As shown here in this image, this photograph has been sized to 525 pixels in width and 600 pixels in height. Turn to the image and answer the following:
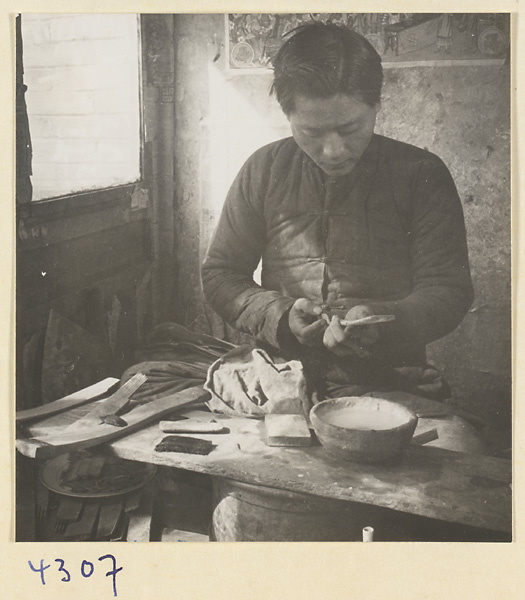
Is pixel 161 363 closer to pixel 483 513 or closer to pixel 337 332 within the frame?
pixel 337 332

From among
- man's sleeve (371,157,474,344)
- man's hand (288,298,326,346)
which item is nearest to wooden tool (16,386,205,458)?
man's hand (288,298,326,346)

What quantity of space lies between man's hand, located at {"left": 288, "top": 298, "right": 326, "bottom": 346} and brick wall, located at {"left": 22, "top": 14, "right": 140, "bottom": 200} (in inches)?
31.9

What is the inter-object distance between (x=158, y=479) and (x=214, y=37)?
4.80 ft

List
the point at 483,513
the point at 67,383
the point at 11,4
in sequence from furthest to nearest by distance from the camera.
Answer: the point at 67,383 → the point at 11,4 → the point at 483,513

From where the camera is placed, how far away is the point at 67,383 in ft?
7.38

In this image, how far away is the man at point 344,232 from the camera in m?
2.16

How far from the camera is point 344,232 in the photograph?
7.29ft

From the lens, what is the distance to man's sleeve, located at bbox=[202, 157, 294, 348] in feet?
7.45

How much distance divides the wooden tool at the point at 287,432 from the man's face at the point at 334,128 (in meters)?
0.84

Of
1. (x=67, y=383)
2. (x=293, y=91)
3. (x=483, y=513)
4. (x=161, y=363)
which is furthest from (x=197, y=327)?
(x=483, y=513)

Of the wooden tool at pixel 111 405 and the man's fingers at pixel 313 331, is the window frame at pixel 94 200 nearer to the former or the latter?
the wooden tool at pixel 111 405

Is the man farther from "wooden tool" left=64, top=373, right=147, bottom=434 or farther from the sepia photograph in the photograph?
"wooden tool" left=64, top=373, right=147, bottom=434
